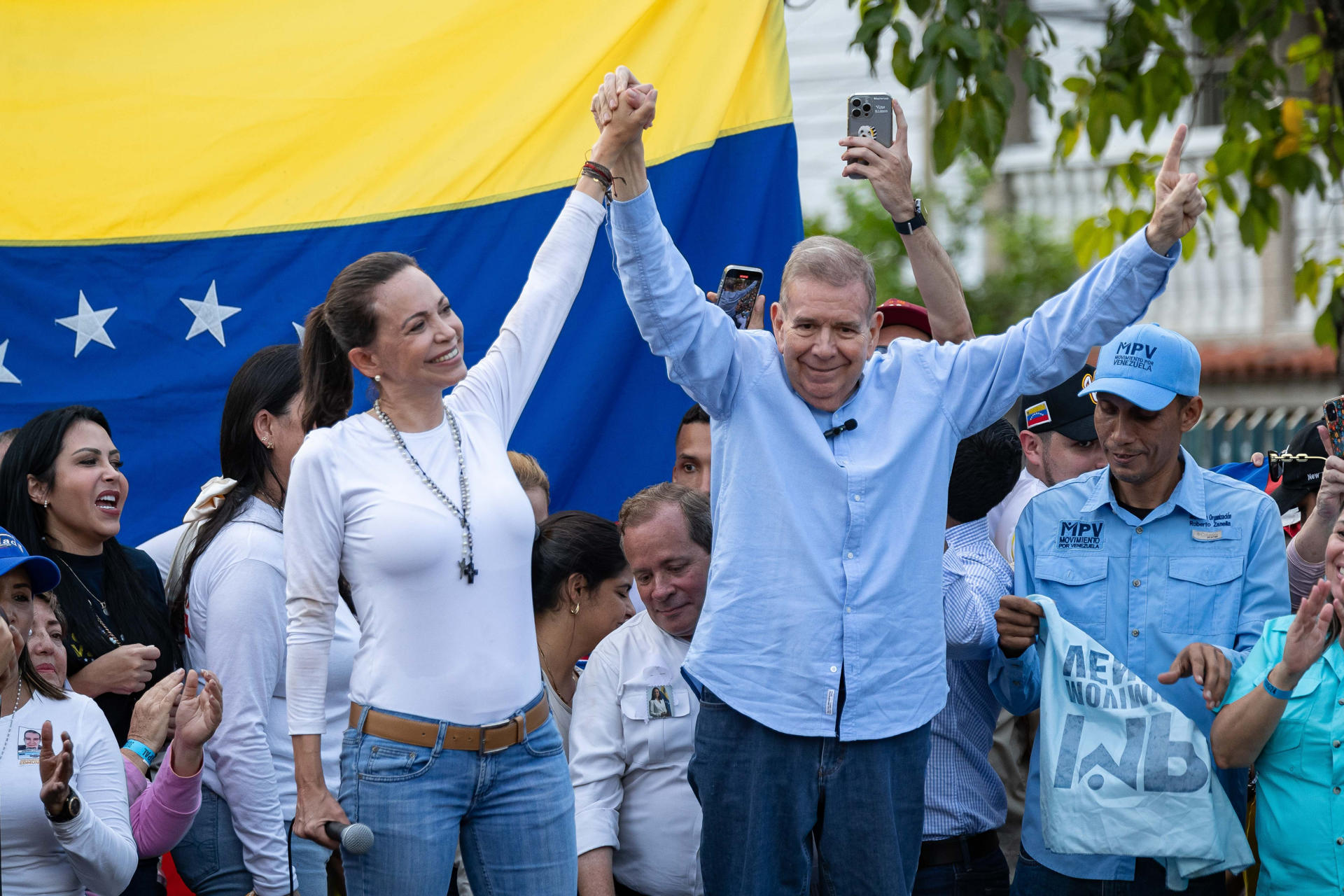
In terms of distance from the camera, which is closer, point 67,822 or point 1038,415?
point 67,822

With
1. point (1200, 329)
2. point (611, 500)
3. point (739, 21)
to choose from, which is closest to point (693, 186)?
point (739, 21)

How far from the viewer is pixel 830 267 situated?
10.6ft

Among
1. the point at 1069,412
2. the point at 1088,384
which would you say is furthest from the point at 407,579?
the point at 1069,412

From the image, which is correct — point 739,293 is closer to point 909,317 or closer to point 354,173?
point 909,317

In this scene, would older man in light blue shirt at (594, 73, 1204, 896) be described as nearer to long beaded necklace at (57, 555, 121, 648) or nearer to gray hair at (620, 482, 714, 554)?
gray hair at (620, 482, 714, 554)

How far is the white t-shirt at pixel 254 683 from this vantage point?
3736 millimetres

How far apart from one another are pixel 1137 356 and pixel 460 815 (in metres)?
1.99

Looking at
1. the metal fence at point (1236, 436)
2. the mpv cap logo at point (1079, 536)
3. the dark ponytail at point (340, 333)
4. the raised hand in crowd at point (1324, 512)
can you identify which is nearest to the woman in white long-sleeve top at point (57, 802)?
the dark ponytail at point (340, 333)

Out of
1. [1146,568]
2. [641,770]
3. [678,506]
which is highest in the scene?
[678,506]

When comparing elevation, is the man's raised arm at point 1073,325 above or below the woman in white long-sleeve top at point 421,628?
above

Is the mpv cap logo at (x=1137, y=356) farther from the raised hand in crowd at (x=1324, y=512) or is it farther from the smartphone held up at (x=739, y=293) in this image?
the smartphone held up at (x=739, y=293)

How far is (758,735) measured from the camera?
10.3 feet

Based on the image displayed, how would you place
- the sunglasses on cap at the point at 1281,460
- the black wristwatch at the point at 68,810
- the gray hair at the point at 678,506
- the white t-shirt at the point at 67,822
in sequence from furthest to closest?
the sunglasses on cap at the point at 1281,460 < the gray hair at the point at 678,506 < the white t-shirt at the point at 67,822 < the black wristwatch at the point at 68,810

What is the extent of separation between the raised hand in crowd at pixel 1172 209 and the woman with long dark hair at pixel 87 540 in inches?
104
